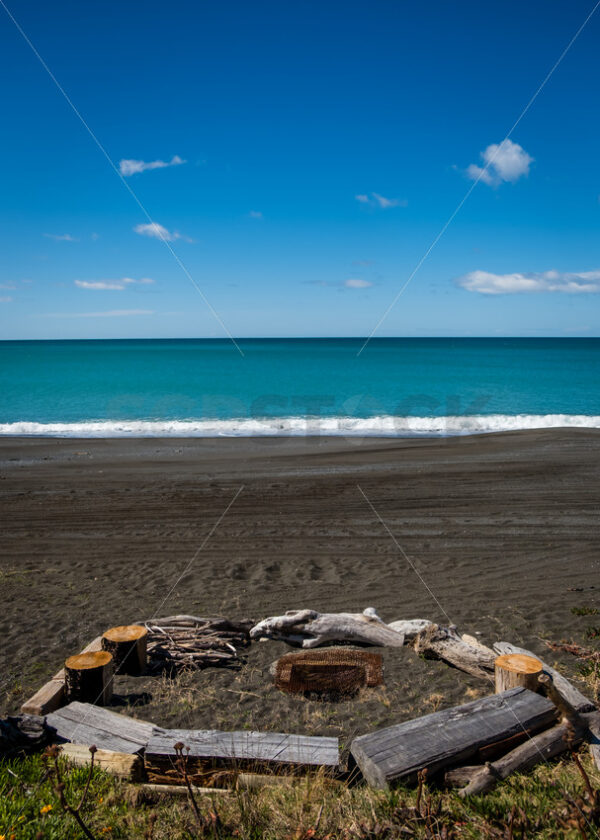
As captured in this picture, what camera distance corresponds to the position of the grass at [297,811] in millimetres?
3125

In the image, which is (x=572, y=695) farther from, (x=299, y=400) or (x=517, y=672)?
(x=299, y=400)

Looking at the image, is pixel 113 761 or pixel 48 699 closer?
pixel 113 761

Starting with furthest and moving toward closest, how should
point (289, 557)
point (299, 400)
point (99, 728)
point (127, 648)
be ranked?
1. point (299, 400)
2. point (289, 557)
3. point (127, 648)
4. point (99, 728)

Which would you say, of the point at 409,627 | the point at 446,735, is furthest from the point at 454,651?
the point at 446,735

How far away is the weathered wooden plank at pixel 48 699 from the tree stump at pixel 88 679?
4.0 inches

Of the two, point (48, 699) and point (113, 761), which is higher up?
point (113, 761)

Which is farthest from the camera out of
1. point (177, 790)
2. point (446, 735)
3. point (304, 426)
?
point (304, 426)

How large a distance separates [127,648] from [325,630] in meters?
2.05

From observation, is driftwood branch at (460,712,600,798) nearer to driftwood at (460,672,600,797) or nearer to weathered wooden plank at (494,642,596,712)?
driftwood at (460,672,600,797)

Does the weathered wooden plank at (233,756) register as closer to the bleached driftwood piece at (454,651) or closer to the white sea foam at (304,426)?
the bleached driftwood piece at (454,651)

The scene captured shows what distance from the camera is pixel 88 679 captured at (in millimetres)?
4785

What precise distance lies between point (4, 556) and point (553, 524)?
9399 millimetres

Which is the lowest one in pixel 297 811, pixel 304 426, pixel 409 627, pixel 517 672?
pixel 304 426

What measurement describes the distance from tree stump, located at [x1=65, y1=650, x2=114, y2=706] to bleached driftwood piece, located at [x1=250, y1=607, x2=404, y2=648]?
5.98ft
